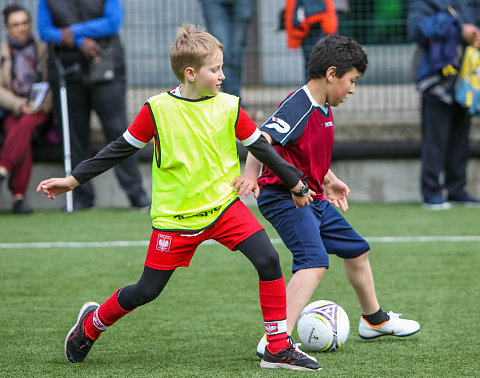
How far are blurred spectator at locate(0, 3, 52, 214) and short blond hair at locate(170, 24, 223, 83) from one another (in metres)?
5.26

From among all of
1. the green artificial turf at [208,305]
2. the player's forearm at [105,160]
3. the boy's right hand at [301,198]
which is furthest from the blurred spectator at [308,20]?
the player's forearm at [105,160]

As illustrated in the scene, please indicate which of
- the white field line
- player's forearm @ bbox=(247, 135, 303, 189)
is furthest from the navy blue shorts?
the white field line

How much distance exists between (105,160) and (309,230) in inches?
37.3

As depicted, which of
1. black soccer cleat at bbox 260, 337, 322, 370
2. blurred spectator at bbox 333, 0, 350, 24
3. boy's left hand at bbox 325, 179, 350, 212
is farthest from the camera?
blurred spectator at bbox 333, 0, 350, 24

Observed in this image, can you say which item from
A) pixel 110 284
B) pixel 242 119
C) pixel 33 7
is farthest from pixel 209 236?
pixel 33 7

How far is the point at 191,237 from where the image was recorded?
12.3ft

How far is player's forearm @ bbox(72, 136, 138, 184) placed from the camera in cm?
375

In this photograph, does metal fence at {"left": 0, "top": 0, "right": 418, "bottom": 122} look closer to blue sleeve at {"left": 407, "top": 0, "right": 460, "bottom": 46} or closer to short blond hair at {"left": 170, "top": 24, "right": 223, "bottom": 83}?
blue sleeve at {"left": 407, "top": 0, "right": 460, "bottom": 46}

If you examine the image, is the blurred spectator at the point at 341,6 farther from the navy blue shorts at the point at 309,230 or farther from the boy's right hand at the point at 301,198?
the boy's right hand at the point at 301,198

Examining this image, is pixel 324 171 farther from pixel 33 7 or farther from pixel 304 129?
pixel 33 7

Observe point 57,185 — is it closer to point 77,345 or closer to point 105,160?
point 105,160

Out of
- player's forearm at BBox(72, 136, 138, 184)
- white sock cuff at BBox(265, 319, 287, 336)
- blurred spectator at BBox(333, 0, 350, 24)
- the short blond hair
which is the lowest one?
white sock cuff at BBox(265, 319, 287, 336)

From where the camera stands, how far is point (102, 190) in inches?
369

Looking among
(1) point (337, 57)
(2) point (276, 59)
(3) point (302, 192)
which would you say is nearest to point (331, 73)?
(1) point (337, 57)
